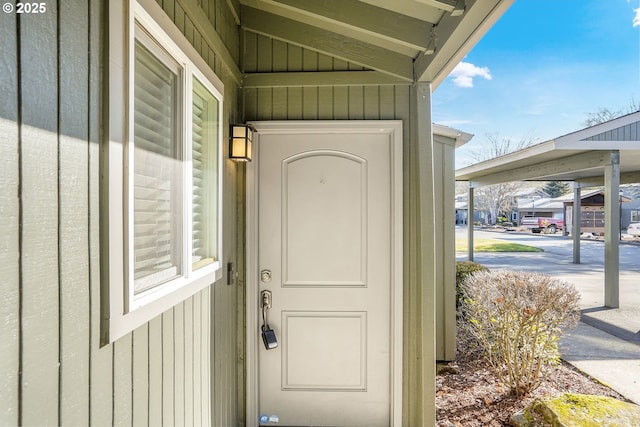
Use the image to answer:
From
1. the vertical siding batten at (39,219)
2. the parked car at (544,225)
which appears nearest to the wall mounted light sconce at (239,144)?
the vertical siding batten at (39,219)

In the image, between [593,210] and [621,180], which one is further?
[593,210]

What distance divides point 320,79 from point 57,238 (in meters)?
1.88

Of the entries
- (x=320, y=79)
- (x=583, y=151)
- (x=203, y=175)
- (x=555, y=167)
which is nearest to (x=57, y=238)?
(x=203, y=175)

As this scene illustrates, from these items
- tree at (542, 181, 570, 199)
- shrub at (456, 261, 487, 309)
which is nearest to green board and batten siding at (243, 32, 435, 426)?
shrub at (456, 261, 487, 309)

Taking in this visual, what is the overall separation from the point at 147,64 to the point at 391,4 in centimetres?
127

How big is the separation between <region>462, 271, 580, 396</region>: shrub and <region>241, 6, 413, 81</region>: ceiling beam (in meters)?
2.10

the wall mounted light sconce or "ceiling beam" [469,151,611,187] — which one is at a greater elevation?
"ceiling beam" [469,151,611,187]

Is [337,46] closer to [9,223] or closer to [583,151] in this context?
[9,223]

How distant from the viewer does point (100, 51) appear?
88 centimetres

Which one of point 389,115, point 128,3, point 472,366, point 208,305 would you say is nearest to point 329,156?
point 389,115

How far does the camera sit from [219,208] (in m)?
1.79

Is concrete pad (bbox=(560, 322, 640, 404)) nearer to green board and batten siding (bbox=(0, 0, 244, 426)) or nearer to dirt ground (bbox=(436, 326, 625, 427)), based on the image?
dirt ground (bbox=(436, 326, 625, 427))

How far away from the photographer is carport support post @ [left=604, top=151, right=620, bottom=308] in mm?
5082

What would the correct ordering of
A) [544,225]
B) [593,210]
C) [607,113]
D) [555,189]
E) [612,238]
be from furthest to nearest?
1. [555,189]
2. [544,225]
3. [593,210]
4. [607,113]
5. [612,238]
